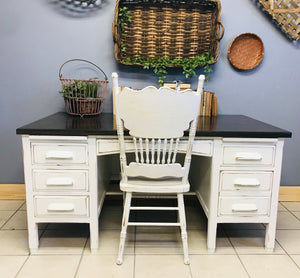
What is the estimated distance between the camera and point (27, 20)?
2115mm

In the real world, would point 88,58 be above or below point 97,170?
above

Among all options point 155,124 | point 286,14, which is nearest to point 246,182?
point 155,124

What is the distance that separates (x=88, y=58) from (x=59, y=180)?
41.5 inches

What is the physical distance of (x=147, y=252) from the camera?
65.2 inches

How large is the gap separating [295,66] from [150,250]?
1794 millimetres

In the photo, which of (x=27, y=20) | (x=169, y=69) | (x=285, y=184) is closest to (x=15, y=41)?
(x=27, y=20)

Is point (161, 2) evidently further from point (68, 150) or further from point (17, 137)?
point (17, 137)

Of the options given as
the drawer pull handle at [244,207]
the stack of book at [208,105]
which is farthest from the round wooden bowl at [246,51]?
the drawer pull handle at [244,207]

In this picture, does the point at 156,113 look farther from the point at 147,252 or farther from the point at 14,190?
the point at 14,190

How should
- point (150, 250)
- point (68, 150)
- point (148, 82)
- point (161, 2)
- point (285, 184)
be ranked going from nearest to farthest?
point (68, 150)
point (150, 250)
point (161, 2)
point (148, 82)
point (285, 184)

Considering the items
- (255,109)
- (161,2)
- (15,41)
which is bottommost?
(255,109)

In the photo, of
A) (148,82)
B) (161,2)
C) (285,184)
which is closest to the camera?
(161,2)

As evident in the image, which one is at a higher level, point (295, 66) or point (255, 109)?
point (295, 66)

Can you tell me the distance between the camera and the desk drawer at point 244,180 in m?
1.58
